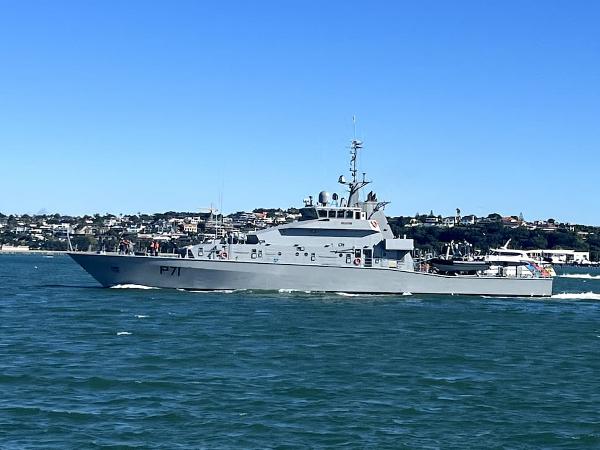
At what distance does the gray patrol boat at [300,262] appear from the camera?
50.7 m

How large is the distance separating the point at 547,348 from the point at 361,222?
72.7 feet

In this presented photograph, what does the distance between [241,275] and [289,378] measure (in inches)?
1056

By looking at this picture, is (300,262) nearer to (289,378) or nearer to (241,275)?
(241,275)

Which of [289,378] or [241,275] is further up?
[241,275]

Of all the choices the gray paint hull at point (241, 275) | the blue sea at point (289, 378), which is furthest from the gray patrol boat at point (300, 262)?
the blue sea at point (289, 378)

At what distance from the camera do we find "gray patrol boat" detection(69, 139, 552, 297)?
5072cm

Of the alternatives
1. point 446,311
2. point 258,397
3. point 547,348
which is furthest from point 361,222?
point 258,397

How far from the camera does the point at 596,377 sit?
1019 inches

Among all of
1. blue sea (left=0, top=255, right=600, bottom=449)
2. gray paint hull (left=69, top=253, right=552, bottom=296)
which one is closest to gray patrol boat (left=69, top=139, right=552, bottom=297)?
gray paint hull (left=69, top=253, right=552, bottom=296)

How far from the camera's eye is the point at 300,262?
5156 cm

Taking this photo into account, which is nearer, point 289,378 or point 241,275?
point 289,378

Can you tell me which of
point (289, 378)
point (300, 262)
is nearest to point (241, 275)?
point (300, 262)

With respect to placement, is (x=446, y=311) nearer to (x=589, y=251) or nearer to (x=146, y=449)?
(x=146, y=449)

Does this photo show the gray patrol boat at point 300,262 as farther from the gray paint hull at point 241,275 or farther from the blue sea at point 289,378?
the blue sea at point 289,378
